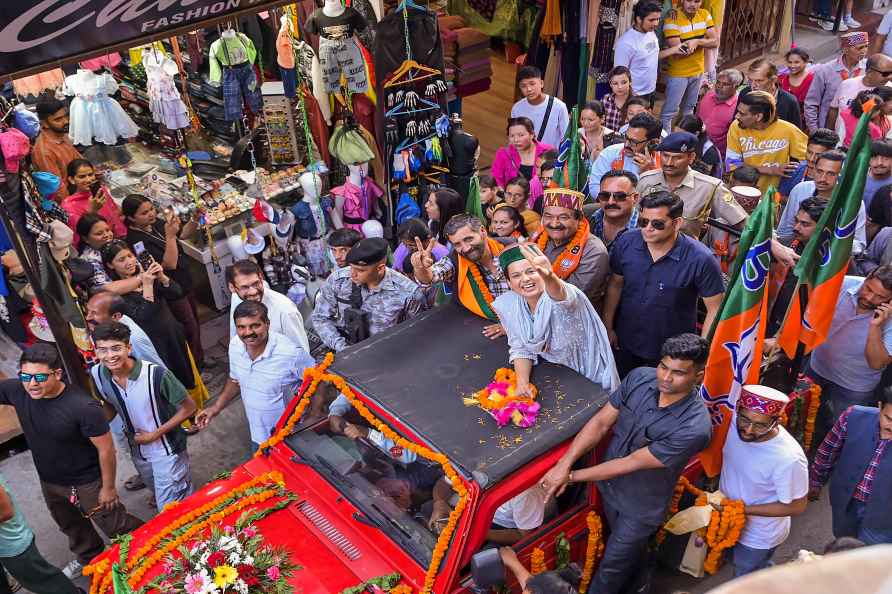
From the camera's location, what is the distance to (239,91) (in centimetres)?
914

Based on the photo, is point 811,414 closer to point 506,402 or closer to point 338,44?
point 506,402

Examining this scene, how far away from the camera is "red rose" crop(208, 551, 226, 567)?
12.7ft

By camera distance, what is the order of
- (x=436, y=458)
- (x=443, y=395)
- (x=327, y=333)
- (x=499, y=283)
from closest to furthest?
(x=436, y=458), (x=443, y=395), (x=499, y=283), (x=327, y=333)

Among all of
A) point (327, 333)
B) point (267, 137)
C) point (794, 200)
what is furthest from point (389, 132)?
point (794, 200)

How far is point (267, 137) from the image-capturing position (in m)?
8.96

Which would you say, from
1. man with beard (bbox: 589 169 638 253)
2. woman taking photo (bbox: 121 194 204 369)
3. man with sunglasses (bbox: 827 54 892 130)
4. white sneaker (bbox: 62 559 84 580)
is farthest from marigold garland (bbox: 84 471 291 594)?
man with sunglasses (bbox: 827 54 892 130)

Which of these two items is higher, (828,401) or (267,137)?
(267,137)

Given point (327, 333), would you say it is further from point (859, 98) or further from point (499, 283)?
point (859, 98)

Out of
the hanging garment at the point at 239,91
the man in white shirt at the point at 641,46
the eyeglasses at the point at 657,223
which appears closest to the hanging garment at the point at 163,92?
the hanging garment at the point at 239,91

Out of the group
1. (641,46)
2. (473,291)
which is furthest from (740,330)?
(641,46)

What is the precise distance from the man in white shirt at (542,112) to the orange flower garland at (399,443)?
14.1 ft

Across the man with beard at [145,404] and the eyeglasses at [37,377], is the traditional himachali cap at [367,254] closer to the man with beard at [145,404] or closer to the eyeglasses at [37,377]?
the man with beard at [145,404]

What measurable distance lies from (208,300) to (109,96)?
3.28m

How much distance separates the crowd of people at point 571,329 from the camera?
4098 mm
